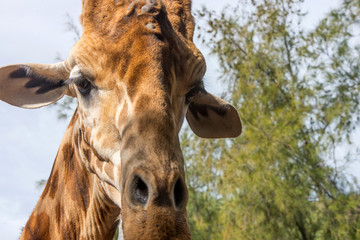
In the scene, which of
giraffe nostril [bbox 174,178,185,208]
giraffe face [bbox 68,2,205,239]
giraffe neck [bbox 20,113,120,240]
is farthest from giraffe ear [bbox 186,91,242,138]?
giraffe nostril [bbox 174,178,185,208]

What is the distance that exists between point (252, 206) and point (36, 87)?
9.75 metres

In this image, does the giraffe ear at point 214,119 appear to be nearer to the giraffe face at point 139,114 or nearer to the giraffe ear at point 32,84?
the giraffe face at point 139,114

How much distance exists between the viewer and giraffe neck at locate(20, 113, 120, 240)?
3416 mm

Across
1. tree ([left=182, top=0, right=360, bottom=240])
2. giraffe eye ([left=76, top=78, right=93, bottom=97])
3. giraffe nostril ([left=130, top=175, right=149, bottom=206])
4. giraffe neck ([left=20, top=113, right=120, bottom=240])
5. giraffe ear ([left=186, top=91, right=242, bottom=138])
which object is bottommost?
giraffe nostril ([left=130, top=175, right=149, bottom=206])

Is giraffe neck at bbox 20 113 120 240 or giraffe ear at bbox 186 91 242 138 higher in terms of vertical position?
giraffe ear at bbox 186 91 242 138

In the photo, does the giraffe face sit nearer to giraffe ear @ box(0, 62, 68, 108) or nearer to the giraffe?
the giraffe

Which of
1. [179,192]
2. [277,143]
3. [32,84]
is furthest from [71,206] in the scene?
[277,143]

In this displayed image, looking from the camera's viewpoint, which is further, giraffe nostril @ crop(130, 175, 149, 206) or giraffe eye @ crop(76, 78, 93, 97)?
giraffe eye @ crop(76, 78, 93, 97)

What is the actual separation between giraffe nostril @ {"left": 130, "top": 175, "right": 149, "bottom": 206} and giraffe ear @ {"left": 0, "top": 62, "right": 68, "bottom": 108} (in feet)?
5.08

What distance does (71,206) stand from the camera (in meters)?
3.59

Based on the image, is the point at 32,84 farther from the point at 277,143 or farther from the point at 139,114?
the point at 277,143

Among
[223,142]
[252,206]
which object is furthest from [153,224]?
[223,142]

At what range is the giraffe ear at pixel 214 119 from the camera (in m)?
3.98

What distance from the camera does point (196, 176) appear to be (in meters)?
14.2
